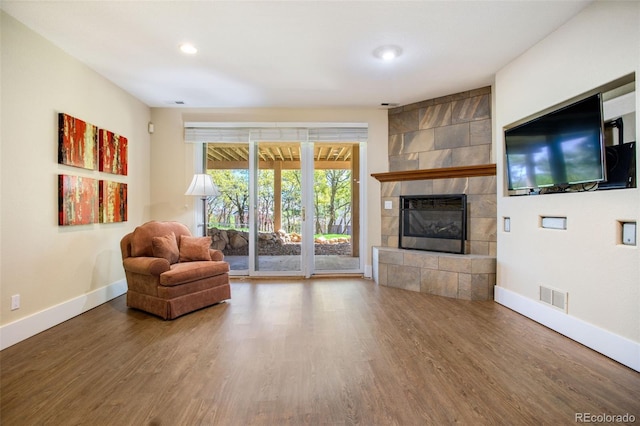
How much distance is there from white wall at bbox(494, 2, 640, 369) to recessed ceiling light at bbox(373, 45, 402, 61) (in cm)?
136

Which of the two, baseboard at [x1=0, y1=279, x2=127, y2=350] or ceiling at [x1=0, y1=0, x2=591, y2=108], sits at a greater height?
ceiling at [x1=0, y1=0, x2=591, y2=108]

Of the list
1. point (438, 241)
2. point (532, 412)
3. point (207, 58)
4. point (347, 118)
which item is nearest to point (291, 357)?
point (532, 412)

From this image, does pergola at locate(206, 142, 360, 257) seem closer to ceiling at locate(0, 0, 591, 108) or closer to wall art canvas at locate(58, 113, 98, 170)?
ceiling at locate(0, 0, 591, 108)

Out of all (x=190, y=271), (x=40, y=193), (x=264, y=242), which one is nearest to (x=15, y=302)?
(x=40, y=193)

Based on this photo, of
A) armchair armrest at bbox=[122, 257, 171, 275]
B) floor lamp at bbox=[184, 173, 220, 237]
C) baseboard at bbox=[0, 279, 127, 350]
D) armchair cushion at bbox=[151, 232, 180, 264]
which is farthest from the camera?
floor lamp at bbox=[184, 173, 220, 237]

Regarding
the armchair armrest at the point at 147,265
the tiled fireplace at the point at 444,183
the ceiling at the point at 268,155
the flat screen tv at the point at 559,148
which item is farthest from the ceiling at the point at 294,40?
the armchair armrest at the point at 147,265

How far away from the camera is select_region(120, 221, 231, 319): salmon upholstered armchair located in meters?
2.93

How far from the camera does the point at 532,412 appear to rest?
1553 mm

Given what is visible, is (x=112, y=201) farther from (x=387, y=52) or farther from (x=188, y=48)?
(x=387, y=52)

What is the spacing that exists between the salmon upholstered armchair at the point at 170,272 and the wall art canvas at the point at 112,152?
912mm

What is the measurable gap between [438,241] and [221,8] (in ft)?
12.1

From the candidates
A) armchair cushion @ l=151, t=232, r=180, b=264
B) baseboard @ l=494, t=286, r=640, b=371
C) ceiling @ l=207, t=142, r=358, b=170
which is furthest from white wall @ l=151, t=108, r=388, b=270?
baseboard @ l=494, t=286, r=640, b=371

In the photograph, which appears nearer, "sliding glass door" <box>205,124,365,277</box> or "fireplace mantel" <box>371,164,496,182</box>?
"fireplace mantel" <box>371,164,496,182</box>

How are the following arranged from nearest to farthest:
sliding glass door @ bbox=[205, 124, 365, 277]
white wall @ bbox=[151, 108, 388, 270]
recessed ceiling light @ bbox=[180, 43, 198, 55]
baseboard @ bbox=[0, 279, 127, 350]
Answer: baseboard @ bbox=[0, 279, 127, 350] < recessed ceiling light @ bbox=[180, 43, 198, 55] < white wall @ bbox=[151, 108, 388, 270] < sliding glass door @ bbox=[205, 124, 365, 277]
